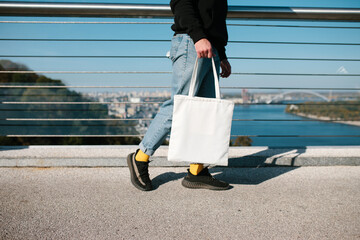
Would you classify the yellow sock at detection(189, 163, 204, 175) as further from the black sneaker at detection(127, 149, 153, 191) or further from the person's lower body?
the black sneaker at detection(127, 149, 153, 191)

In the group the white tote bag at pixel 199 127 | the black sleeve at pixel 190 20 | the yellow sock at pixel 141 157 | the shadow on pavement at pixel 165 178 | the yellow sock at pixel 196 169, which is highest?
the black sleeve at pixel 190 20

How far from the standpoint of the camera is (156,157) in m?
1.92

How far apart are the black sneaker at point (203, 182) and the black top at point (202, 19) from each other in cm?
82

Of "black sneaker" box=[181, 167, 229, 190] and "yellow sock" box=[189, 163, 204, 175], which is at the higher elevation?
"yellow sock" box=[189, 163, 204, 175]

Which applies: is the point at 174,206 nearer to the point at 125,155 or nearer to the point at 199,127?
the point at 199,127

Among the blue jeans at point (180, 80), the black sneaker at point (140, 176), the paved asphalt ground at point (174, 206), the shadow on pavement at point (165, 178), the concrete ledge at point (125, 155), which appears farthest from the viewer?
the concrete ledge at point (125, 155)

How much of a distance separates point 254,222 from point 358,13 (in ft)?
6.70

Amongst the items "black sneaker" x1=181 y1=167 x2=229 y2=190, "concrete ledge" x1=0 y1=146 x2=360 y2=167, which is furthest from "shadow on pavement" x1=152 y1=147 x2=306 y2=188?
"black sneaker" x1=181 y1=167 x2=229 y2=190

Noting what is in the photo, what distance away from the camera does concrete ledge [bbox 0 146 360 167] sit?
73.9 inches

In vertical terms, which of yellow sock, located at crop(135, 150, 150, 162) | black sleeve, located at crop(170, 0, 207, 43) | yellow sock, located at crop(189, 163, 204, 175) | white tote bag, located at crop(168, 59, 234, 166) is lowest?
yellow sock, located at crop(189, 163, 204, 175)

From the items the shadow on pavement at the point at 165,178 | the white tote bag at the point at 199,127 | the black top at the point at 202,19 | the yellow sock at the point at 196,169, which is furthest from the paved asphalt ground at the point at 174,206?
the black top at the point at 202,19

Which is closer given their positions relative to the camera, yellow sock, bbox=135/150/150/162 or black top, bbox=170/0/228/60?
black top, bbox=170/0/228/60

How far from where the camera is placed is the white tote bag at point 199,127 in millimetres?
1316

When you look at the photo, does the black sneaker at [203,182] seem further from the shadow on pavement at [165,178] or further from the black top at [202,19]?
the black top at [202,19]
